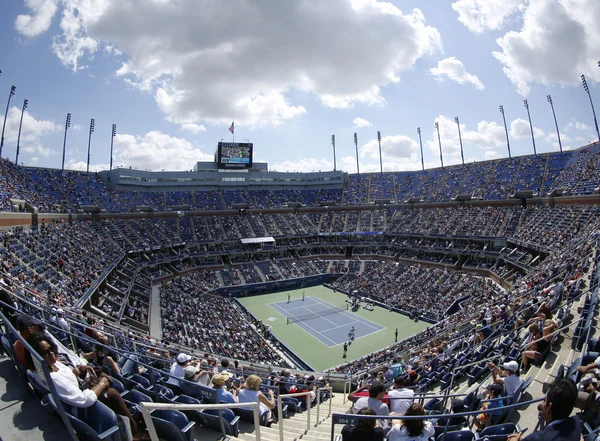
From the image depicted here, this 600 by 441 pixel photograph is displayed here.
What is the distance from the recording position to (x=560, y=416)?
354cm

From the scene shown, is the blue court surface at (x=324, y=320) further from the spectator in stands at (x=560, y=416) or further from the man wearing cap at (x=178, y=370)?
the spectator in stands at (x=560, y=416)

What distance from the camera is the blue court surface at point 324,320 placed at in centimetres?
3388

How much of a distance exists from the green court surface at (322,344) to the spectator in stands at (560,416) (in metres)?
25.7

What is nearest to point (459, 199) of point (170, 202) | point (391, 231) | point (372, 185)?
point (391, 231)

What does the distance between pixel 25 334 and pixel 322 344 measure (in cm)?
2862

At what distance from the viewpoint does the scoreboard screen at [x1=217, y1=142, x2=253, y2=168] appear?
70.5 meters

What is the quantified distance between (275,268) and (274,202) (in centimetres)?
2126

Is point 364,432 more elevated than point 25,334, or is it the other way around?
point 25,334

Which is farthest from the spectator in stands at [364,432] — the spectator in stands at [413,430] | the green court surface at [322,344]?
the green court surface at [322,344]

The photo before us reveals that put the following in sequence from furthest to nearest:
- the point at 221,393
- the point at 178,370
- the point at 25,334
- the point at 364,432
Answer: the point at 178,370, the point at 221,393, the point at 25,334, the point at 364,432

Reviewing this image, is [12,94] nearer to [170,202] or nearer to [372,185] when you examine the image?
[170,202]

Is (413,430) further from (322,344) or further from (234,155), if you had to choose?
(234,155)

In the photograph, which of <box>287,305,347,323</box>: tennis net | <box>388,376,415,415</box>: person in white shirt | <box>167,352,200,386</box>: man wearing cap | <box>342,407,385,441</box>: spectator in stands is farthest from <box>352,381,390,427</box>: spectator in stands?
<box>287,305,347,323</box>: tennis net

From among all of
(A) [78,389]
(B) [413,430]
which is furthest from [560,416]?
(A) [78,389]
